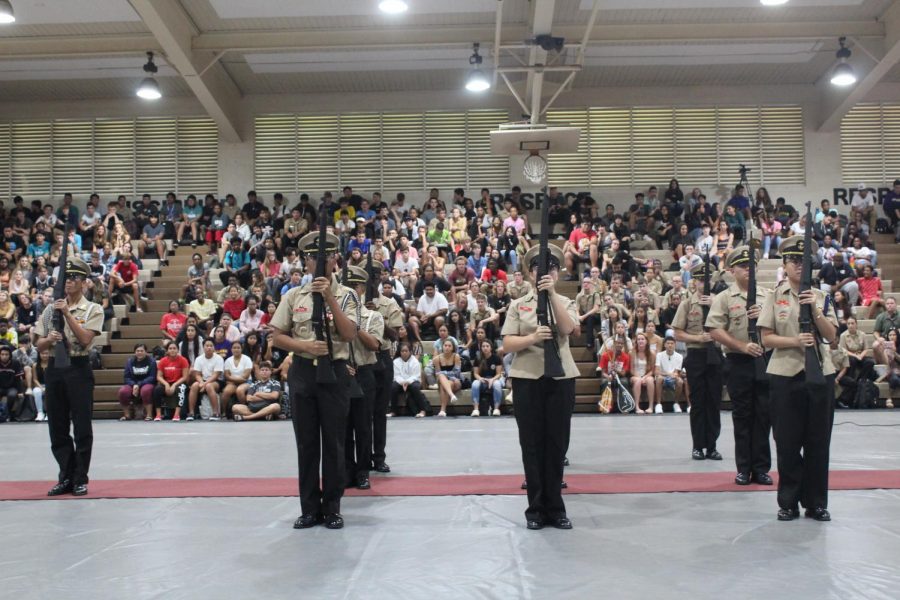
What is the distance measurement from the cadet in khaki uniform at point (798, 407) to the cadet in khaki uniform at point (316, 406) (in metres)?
2.92

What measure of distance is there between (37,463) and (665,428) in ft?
Result: 24.4

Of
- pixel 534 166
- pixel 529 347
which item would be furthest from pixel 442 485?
pixel 534 166

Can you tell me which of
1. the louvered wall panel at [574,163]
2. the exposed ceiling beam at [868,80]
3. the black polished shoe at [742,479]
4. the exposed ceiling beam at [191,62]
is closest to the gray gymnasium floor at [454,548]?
the black polished shoe at [742,479]

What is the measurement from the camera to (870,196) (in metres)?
21.3

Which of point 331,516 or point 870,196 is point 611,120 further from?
point 331,516

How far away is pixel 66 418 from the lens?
6.98 metres

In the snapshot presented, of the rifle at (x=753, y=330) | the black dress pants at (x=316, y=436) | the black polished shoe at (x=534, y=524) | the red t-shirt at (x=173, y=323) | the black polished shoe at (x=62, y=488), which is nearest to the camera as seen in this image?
the black polished shoe at (x=534, y=524)

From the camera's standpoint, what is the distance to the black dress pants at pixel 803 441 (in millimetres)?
5629

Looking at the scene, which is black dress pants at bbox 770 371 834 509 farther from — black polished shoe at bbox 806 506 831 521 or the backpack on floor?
the backpack on floor

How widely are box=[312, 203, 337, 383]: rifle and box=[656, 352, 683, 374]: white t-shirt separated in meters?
9.35

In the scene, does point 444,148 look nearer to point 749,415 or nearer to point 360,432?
point 360,432

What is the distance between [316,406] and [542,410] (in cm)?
150

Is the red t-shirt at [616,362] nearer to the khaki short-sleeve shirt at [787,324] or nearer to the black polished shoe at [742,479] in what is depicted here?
the black polished shoe at [742,479]

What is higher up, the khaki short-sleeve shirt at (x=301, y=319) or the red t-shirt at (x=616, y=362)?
the khaki short-sleeve shirt at (x=301, y=319)
